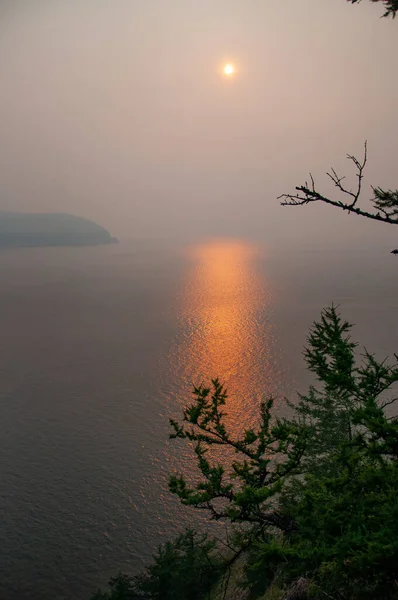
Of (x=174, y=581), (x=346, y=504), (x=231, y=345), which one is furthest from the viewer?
(x=231, y=345)

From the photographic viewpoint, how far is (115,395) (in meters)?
58.7

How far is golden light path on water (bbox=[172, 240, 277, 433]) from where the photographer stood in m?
56.9

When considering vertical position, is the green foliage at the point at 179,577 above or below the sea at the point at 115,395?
below

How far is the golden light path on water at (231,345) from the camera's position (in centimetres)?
5688

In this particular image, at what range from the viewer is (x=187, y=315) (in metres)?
104

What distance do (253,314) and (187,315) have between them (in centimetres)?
1735

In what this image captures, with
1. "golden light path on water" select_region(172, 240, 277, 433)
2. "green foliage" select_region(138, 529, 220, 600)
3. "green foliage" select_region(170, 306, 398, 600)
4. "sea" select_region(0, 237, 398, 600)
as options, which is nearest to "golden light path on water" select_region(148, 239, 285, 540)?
"golden light path on water" select_region(172, 240, 277, 433)

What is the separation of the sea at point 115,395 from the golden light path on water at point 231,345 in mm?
276

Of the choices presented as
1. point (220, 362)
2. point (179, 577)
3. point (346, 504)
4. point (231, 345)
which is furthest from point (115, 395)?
point (346, 504)

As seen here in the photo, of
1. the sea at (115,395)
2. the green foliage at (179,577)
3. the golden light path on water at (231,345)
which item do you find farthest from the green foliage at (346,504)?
the golden light path on water at (231,345)

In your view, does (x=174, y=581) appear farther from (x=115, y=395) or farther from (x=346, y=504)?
(x=115, y=395)

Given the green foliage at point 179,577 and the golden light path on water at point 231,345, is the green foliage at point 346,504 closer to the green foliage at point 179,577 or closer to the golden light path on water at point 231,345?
the green foliage at point 179,577

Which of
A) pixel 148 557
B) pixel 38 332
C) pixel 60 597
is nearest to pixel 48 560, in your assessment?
pixel 60 597

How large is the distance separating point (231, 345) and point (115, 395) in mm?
27139
